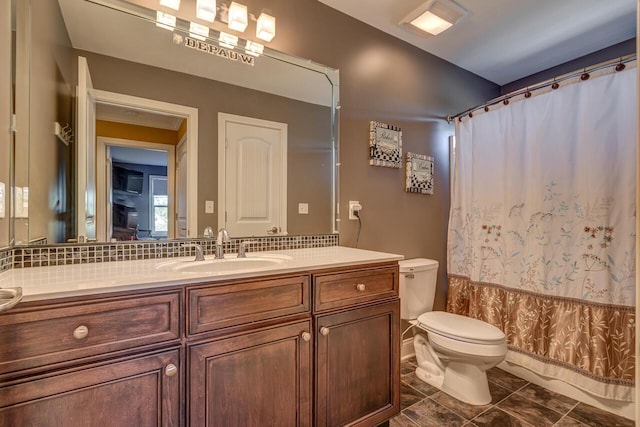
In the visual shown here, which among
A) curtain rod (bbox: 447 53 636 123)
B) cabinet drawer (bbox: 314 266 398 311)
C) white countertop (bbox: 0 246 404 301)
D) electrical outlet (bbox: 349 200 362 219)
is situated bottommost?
cabinet drawer (bbox: 314 266 398 311)

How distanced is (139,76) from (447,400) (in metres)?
2.46

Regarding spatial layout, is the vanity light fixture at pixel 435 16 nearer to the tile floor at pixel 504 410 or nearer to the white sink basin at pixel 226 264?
the white sink basin at pixel 226 264

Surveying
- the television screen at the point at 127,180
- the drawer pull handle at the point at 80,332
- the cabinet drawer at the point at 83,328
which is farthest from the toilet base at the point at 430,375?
the television screen at the point at 127,180

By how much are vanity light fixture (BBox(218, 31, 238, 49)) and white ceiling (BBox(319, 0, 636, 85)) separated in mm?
706

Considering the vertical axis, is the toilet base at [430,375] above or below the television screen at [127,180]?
below

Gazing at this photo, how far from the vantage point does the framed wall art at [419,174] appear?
225 centimetres

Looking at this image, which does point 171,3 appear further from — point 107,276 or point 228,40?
point 107,276

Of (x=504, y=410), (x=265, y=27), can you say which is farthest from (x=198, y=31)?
(x=504, y=410)

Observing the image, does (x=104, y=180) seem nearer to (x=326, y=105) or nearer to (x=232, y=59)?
(x=232, y=59)

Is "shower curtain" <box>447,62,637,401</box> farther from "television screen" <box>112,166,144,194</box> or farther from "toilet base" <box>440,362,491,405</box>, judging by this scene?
"television screen" <box>112,166,144,194</box>

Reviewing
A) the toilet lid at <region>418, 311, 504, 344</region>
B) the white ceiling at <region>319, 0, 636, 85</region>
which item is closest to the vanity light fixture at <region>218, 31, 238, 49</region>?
the white ceiling at <region>319, 0, 636, 85</region>

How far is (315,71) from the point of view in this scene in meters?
1.84

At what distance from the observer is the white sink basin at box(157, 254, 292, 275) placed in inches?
48.1

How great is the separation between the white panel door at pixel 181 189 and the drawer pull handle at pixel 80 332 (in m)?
0.66
